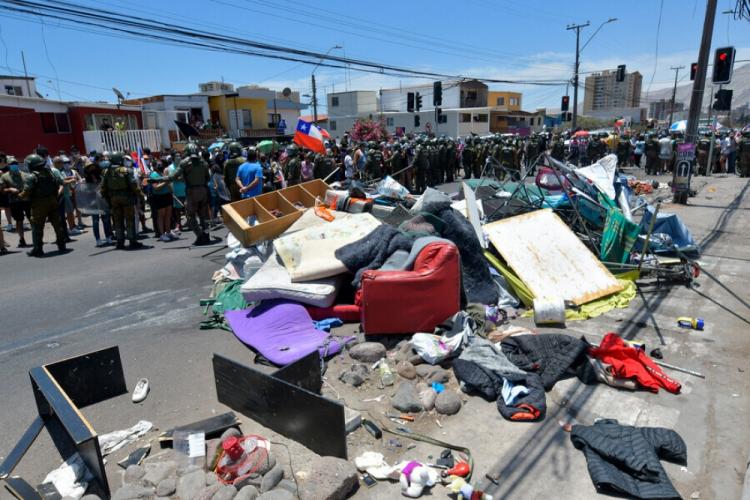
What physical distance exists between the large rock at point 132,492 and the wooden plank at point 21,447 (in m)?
0.91

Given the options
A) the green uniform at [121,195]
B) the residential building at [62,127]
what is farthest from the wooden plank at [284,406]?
the residential building at [62,127]

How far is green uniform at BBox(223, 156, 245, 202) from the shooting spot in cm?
1082

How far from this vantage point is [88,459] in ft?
10.2

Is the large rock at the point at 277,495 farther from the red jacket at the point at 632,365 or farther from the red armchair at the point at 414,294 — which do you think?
the red jacket at the point at 632,365

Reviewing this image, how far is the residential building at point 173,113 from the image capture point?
2667cm

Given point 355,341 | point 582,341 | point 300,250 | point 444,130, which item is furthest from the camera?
point 444,130

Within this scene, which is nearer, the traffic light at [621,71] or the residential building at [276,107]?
the traffic light at [621,71]

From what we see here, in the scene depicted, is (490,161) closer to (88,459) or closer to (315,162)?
(315,162)

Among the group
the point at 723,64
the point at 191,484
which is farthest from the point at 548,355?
the point at 723,64

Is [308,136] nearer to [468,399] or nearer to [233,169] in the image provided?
[233,169]

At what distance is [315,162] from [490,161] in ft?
19.2

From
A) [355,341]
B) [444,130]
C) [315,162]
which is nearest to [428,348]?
[355,341]

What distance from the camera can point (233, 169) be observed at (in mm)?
10930

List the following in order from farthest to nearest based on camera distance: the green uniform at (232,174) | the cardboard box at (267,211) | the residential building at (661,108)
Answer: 1. the residential building at (661,108)
2. the green uniform at (232,174)
3. the cardboard box at (267,211)
